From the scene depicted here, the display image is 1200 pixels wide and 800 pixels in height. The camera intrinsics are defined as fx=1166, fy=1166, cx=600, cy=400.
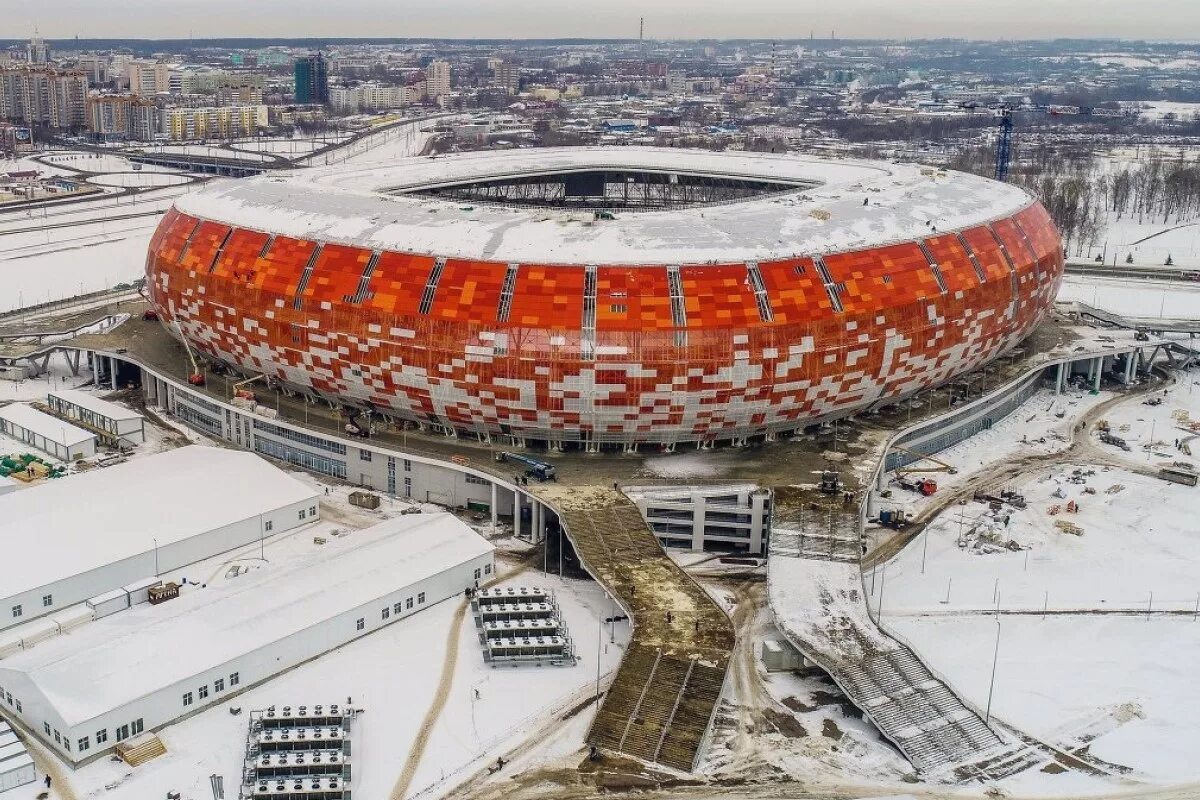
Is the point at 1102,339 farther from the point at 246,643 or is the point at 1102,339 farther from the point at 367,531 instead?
the point at 246,643

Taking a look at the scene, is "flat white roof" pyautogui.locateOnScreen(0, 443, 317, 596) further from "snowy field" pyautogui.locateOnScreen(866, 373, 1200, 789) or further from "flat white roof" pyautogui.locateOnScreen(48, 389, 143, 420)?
"snowy field" pyautogui.locateOnScreen(866, 373, 1200, 789)

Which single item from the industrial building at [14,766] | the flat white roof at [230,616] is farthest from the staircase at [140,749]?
the industrial building at [14,766]

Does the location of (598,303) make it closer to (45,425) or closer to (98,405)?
(98,405)

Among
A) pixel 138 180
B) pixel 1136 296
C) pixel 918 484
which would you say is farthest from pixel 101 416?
pixel 138 180

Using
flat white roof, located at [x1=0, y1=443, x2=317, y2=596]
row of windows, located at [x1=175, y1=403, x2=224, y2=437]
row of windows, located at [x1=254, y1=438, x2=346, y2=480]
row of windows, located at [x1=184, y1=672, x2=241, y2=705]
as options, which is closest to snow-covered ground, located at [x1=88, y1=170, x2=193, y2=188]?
row of windows, located at [x1=175, y1=403, x2=224, y2=437]

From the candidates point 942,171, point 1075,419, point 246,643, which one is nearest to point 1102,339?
point 1075,419
